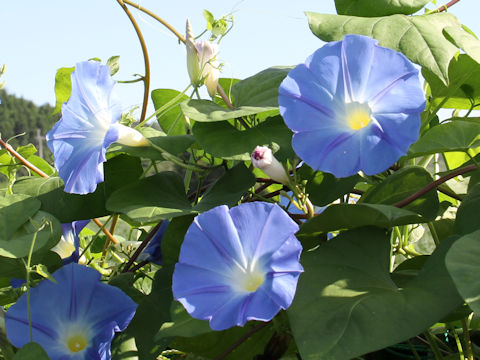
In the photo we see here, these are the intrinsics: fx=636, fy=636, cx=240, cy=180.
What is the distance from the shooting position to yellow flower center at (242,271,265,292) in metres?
0.61

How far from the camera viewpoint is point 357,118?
674 mm

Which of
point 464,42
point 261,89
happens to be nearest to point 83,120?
point 261,89

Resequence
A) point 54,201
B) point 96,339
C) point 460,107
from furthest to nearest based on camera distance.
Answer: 1. point 460,107
2. point 54,201
3. point 96,339

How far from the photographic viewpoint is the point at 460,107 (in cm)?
97

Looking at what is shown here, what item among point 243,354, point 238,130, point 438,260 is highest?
point 238,130

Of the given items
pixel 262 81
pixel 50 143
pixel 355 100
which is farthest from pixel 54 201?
pixel 355 100

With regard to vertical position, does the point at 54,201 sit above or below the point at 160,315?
above

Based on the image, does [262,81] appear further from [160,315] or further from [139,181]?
[160,315]

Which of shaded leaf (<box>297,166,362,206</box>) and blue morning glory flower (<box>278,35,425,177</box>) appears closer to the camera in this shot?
blue morning glory flower (<box>278,35,425,177</box>)

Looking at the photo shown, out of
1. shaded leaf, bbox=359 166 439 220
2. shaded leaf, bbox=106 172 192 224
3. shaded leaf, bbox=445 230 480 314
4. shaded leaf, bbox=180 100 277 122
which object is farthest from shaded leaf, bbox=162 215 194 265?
shaded leaf, bbox=445 230 480 314

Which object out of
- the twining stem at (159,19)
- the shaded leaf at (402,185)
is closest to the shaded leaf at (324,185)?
the shaded leaf at (402,185)

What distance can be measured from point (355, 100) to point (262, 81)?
21 centimetres

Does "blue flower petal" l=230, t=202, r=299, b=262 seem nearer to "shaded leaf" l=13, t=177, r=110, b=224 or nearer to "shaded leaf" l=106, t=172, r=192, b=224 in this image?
"shaded leaf" l=106, t=172, r=192, b=224

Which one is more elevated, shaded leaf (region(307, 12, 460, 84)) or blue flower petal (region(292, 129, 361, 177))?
shaded leaf (region(307, 12, 460, 84))
